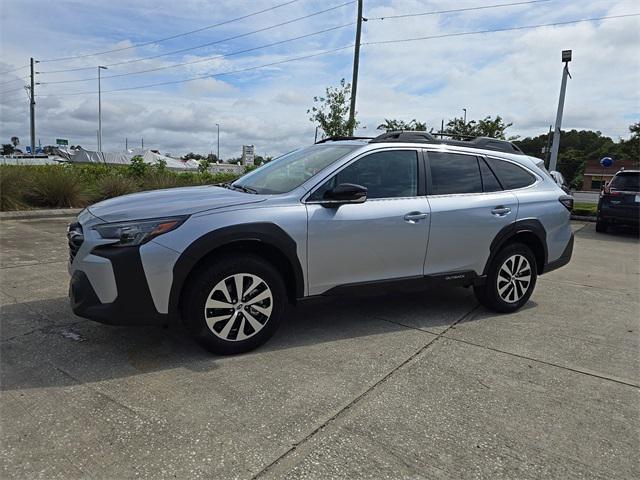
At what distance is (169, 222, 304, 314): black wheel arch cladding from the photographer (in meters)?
3.33

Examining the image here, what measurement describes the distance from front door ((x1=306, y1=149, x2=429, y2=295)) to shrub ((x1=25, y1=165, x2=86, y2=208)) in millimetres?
10899

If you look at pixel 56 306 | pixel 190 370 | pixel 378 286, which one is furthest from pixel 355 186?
pixel 56 306

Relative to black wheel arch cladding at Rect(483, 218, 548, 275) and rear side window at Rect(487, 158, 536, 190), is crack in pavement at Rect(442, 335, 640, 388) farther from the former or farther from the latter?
rear side window at Rect(487, 158, 536, 190)

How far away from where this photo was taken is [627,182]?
11.8m

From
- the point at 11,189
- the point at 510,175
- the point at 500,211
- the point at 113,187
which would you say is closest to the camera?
the point at 500,211

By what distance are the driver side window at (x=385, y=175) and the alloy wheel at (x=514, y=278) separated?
1330 millimetres

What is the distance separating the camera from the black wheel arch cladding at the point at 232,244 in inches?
131

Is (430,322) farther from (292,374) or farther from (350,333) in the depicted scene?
(292,374)

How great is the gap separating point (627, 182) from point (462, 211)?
9692 millimetres

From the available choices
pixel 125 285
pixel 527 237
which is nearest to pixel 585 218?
pixel 527 237

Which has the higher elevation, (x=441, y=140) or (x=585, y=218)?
(x=441, y=140)

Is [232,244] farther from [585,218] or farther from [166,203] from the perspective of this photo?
[585,218]

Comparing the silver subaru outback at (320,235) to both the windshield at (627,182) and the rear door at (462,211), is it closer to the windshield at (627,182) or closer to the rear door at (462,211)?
the rear door at (462,211)

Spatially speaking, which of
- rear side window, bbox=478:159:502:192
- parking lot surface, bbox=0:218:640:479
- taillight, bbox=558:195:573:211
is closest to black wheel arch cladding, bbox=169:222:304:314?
parking lot surface, bbox=0:218:640:479
